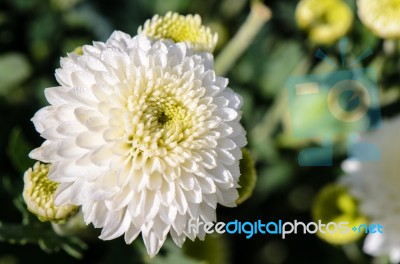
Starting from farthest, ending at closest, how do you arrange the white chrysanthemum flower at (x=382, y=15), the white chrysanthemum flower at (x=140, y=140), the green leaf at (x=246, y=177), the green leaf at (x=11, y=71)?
the green leaf at (x=11, y=71) → the white chrysanthemum flower at (x=382, y=15) → the green leaf at (x=246, y=177) → the white chrysanthemum flower at (x=140, y=140)

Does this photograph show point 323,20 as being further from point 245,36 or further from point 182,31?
point 182,31

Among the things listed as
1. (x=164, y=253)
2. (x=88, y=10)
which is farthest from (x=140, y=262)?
(x=88, y=10)

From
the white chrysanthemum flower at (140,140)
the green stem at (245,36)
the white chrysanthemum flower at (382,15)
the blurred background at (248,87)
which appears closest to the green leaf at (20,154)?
the white chrysanthemum flower at (140,140)

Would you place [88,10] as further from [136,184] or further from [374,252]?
[374,252]

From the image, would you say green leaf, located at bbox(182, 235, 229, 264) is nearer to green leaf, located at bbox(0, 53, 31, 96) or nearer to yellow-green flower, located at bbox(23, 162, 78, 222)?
yellow-green flower, located at bbox(23, 162, 78, 222)

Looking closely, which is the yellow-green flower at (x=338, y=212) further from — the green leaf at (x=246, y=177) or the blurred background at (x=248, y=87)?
the green leaf at (x=246, y=177)

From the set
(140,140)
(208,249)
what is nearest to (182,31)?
(140,140)
